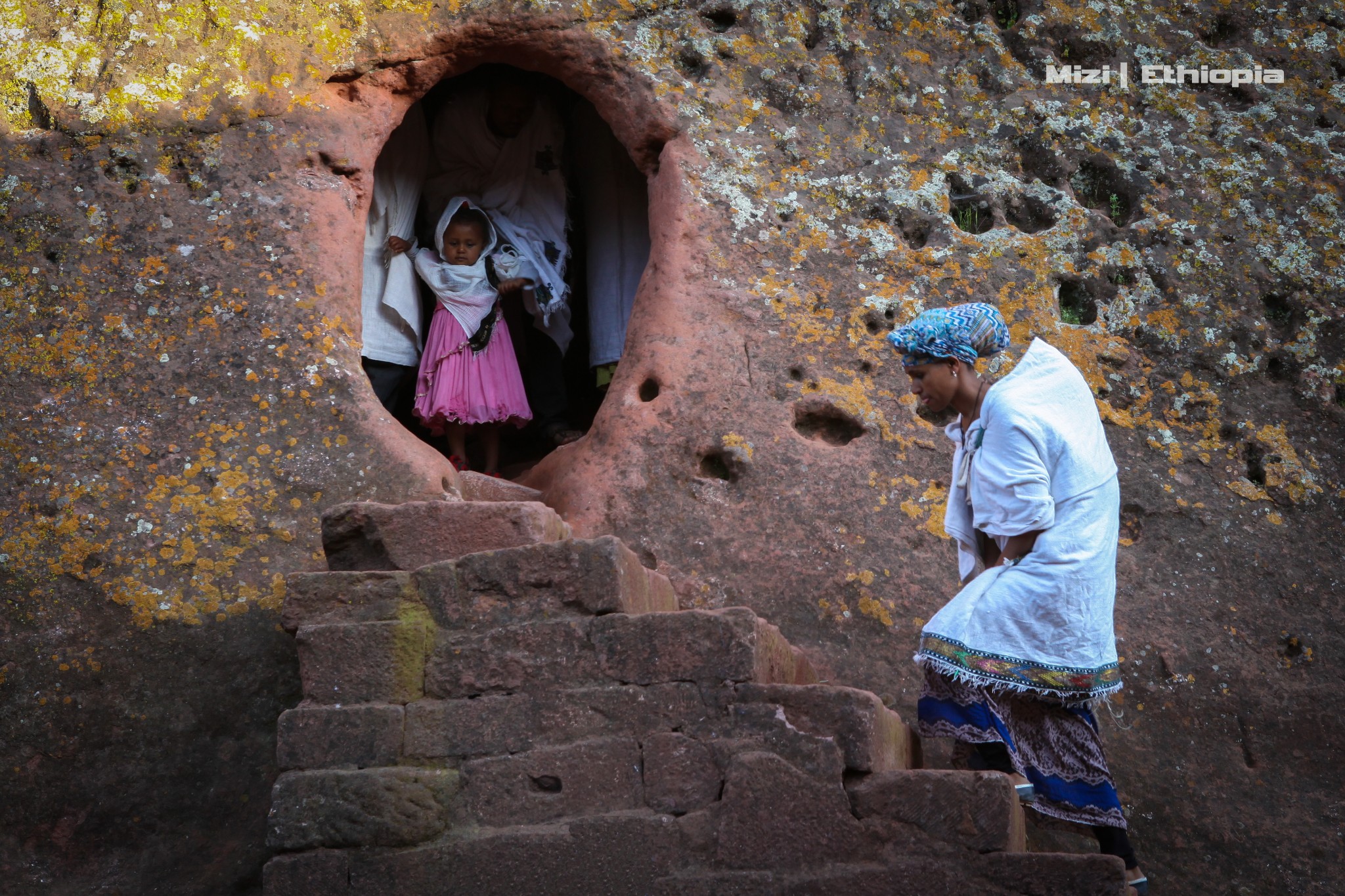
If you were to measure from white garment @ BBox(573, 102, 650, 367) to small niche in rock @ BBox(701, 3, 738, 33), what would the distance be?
1004 mm

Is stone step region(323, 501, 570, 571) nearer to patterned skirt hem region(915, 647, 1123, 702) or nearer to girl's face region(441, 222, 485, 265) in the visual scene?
patterned skirt hem region(915, 647, 1123, 702)

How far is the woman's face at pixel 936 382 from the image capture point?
3.70 m

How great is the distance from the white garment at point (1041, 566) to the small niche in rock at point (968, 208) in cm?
174

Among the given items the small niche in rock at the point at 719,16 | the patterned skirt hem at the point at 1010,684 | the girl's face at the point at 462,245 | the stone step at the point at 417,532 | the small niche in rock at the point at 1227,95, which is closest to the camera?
the patterned skirt hem at the point at 1010,684

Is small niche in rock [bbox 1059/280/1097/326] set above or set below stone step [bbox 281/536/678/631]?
above

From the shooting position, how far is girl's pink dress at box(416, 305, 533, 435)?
5.48m

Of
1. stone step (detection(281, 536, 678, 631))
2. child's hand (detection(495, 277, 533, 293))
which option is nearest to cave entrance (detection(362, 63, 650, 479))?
child's hand (detection(495, 277, 533, 293))

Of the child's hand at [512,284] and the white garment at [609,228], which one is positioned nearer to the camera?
the child's hand at [512,284]

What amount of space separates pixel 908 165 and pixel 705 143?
0.82m

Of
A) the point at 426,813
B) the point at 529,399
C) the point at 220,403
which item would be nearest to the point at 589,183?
the point at 529,399

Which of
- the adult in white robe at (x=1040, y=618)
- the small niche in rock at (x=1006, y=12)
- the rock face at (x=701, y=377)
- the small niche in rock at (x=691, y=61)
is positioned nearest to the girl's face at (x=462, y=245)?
the rock face at (x=701, y=377)

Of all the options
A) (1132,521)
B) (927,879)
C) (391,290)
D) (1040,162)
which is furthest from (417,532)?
(1040,162)

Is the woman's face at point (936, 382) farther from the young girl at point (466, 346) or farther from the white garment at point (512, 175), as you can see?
the white garment at point (512, 175)

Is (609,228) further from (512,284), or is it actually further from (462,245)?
(462,245)
